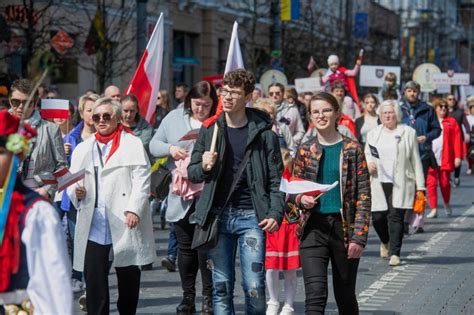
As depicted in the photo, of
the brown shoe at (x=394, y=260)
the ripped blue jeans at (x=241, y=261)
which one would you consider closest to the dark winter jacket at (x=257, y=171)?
the ripped blue jeans at (x=241, y=261)

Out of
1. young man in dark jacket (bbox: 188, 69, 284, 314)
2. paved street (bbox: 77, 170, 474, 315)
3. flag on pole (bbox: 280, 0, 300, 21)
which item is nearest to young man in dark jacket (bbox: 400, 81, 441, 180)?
paved street (bbox: 77, 170, 474, 315)

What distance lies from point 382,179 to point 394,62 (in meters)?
38.8

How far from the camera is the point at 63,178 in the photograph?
809 centimetres

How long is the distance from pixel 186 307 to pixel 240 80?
7.88ft

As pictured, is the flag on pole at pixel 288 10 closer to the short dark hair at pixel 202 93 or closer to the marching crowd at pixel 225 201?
the short dark hair at pixel 202 93

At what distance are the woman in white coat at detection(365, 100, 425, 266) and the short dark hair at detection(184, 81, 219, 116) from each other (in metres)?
3.29

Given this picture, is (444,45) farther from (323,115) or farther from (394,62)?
(323,115)

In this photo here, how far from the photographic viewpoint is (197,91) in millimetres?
9570

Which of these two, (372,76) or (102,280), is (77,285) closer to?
(102,280)

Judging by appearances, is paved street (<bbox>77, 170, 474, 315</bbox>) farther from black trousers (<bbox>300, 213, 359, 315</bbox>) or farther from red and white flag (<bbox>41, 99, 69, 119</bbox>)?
black trousers (<bbox>300, 213, 359, 315</bbox>)

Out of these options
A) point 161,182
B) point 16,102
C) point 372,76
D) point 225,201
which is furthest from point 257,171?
point 372,76

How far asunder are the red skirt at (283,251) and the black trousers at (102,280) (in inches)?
61.9

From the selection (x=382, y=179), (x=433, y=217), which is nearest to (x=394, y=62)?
(x=433, y=217)

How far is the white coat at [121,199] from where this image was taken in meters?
8.01
